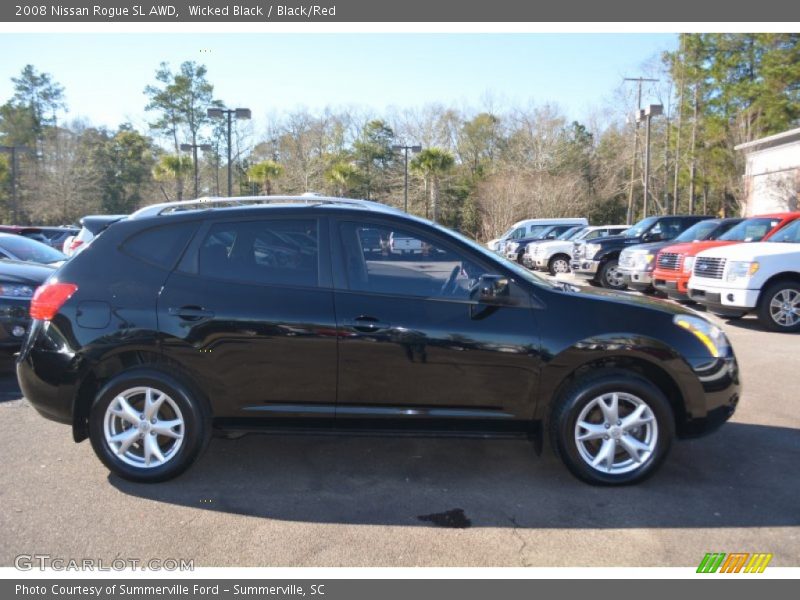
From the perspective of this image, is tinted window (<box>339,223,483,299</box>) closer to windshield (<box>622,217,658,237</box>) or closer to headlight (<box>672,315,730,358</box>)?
headlight (<box>672,315,730,358</box>)

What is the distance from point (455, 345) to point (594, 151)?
150ft

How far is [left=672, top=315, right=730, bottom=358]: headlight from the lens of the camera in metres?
3.96

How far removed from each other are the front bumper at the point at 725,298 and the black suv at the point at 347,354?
19.4 feet

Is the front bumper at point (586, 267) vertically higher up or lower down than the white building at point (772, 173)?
lower down

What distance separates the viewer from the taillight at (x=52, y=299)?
3898mm

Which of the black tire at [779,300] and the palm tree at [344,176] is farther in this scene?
the palm tree at [344,176]

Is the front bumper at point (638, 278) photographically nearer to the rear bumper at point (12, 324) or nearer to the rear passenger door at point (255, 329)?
the rear passenger door at point (255, 329)

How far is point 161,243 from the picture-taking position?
158 inches

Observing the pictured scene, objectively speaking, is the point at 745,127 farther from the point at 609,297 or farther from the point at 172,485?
the point at 172,485

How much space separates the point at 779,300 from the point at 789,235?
1.26 meters

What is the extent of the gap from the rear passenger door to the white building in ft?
90.2

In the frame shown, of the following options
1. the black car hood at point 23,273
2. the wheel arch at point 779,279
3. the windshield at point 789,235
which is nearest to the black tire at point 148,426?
the black car hood at point 23,273

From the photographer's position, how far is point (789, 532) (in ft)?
10.9

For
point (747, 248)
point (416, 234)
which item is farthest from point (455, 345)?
point (747, 248)
